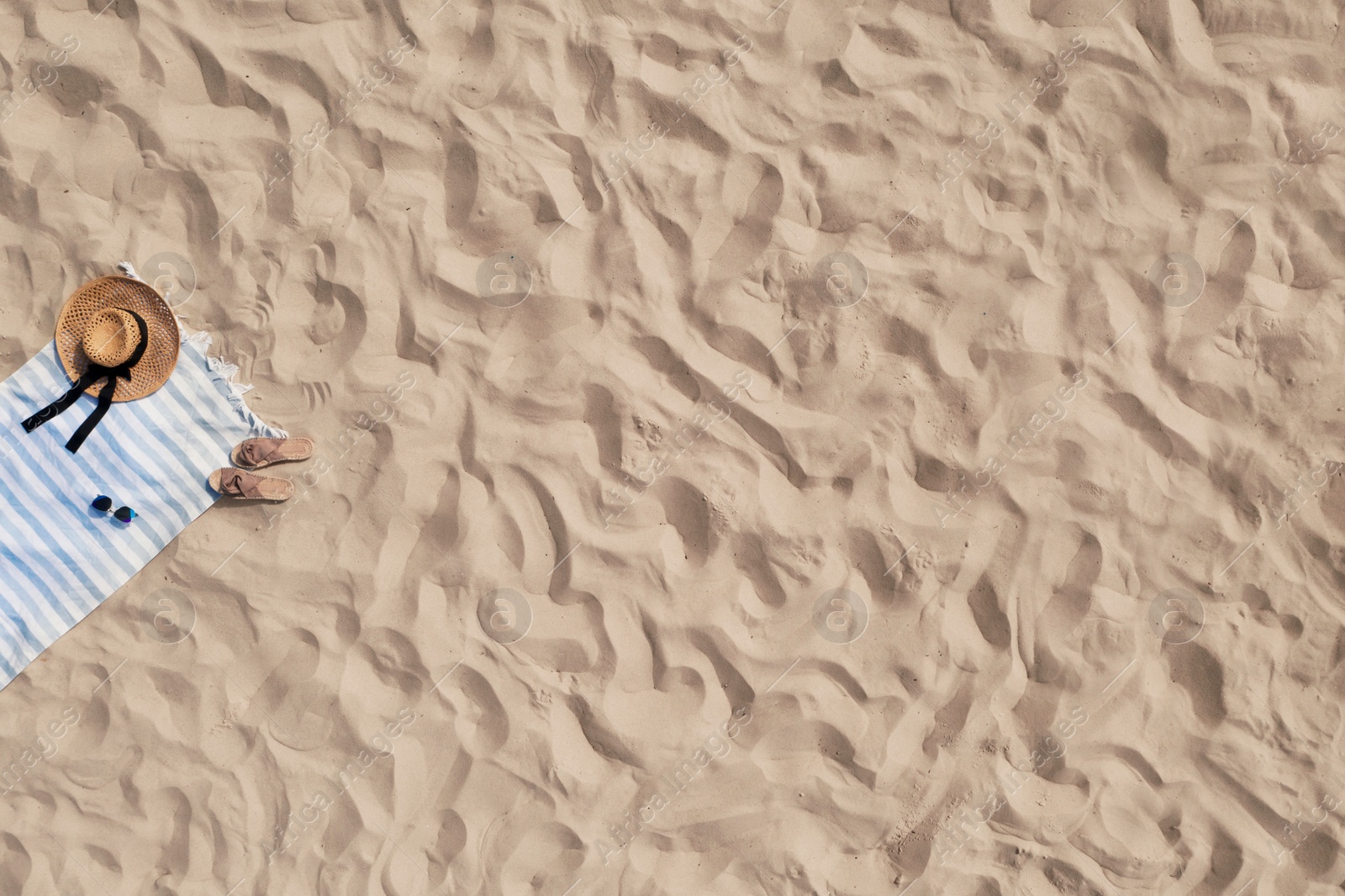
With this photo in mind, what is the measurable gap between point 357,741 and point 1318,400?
4.34m

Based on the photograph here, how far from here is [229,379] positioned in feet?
11.0

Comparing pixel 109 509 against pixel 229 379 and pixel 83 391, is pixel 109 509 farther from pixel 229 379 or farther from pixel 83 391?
pixel 229 379

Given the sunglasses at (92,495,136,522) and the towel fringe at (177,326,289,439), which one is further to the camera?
the towel fringe at (177,326,289,439)

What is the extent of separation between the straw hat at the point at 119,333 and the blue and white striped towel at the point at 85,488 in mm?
51

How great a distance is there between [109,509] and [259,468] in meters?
0.61

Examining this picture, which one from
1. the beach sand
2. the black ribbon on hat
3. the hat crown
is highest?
the hat crown

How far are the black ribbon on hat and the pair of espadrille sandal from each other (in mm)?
520

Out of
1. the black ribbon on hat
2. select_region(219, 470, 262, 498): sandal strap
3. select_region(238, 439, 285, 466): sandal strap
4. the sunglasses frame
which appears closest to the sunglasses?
the sunglasses frame

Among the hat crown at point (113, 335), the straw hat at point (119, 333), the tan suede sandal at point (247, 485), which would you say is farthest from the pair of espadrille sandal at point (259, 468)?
the hat crown at point (113, 335)

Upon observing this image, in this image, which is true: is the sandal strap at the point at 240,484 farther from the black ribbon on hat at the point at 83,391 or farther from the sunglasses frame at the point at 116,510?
the black ribbon on hat at the point at 83,391

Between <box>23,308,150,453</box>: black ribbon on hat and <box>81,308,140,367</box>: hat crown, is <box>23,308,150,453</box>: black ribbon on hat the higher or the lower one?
the lower one

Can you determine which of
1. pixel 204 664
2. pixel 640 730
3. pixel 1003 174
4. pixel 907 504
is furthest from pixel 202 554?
pixel 1003 174

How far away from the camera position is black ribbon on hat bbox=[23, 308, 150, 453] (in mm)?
3238

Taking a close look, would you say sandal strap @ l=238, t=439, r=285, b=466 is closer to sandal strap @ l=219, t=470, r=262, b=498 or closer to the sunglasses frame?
sandal strap @ l=219, t=470, r=262, b=498
